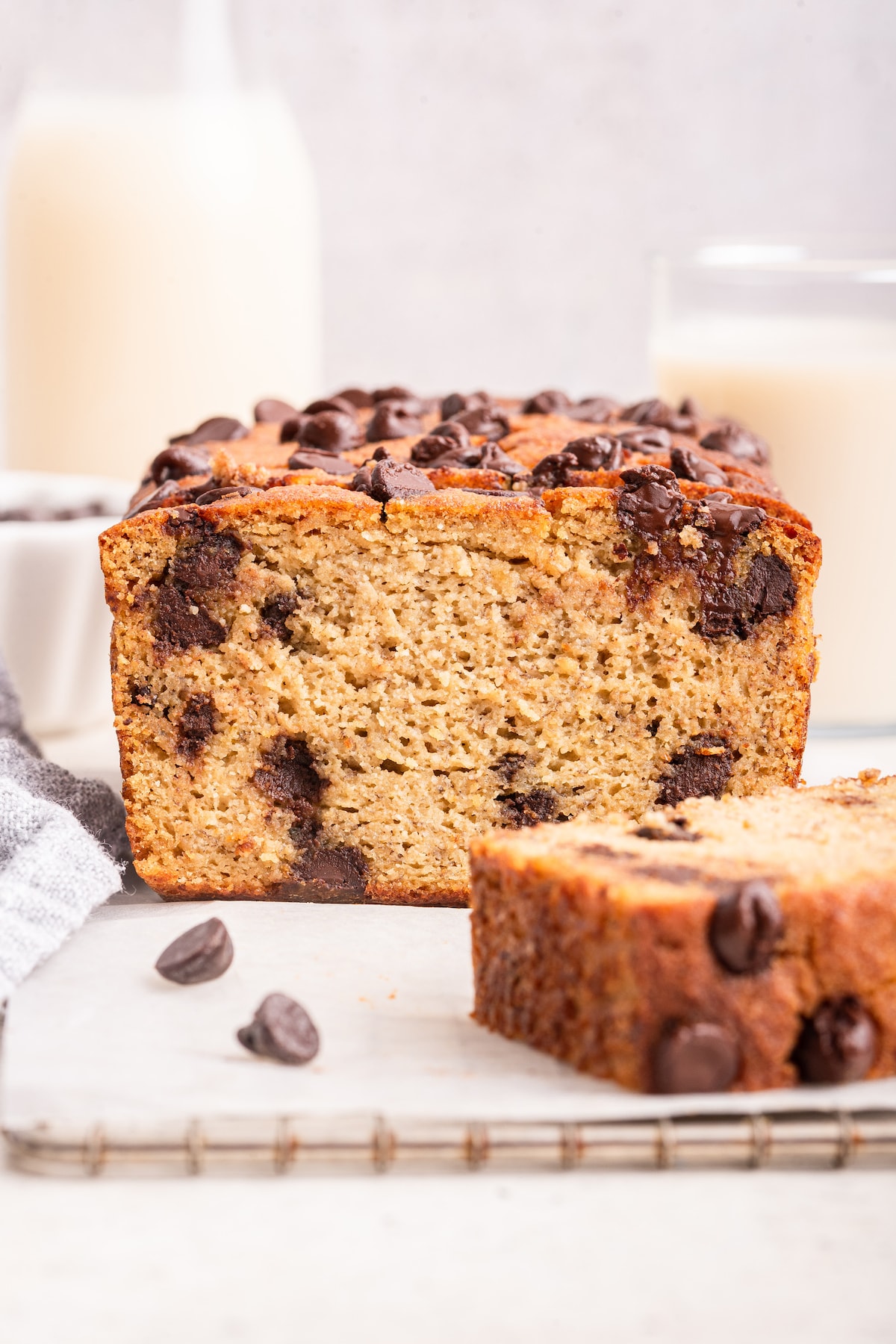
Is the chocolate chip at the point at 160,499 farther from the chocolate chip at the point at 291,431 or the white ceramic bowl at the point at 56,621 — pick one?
the white ceramic bowl at the point at 56,621

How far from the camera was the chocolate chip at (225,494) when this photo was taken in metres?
2.79

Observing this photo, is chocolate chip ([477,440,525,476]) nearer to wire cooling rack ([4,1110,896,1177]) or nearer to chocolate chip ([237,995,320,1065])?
chocolate chip ([237,995,320,1065])

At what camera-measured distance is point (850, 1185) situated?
1926mm

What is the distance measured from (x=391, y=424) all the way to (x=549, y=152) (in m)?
2.88

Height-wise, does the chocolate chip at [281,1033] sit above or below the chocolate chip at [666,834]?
below

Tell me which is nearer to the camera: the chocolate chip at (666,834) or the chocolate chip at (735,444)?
the chocolate chip at (666,834)

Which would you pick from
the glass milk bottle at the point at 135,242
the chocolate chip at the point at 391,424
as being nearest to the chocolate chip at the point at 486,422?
the chocolate chip at the point at 391,424

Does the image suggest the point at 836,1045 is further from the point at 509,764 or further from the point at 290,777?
the point at 290,777

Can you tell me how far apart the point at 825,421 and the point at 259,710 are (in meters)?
1.86

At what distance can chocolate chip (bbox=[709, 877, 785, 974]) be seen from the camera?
199 cm

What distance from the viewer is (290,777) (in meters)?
2.89

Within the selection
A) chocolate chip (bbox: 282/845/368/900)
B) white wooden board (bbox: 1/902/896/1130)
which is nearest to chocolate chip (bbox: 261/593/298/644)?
chocolate chip (bbox: 282/845/368/900)

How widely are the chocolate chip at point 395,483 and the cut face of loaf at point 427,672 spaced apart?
0.07 feet

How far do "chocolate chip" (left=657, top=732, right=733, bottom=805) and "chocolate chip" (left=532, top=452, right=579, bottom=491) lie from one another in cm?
53
